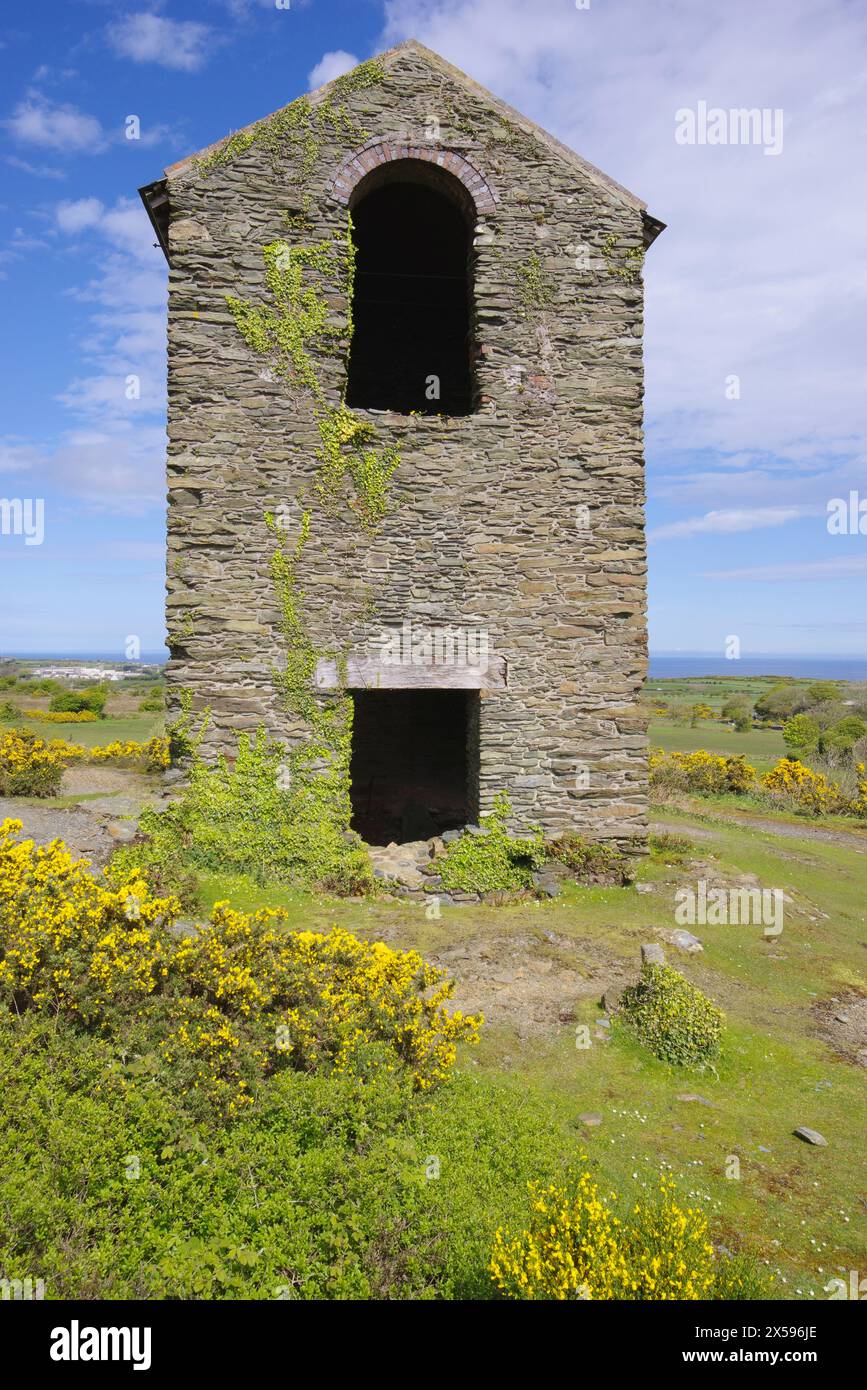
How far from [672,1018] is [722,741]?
95.5 feet

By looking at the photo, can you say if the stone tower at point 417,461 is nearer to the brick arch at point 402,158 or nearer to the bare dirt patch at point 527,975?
the brick arch at point 402,158

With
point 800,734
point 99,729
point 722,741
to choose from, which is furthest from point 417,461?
→ point 722,741

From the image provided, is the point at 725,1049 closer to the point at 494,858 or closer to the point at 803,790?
the point at 494,858

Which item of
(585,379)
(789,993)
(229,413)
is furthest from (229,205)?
(789,993)

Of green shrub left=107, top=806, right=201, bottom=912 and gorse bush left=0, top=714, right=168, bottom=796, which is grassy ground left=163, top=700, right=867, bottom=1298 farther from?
gorse bush left=0, top=714, right=168, bottom=796

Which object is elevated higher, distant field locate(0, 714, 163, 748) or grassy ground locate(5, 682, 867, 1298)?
Answer: distant field locate(0, 714, 163, 748)

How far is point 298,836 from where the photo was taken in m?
10.1

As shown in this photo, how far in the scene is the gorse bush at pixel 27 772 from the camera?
14.4 metres

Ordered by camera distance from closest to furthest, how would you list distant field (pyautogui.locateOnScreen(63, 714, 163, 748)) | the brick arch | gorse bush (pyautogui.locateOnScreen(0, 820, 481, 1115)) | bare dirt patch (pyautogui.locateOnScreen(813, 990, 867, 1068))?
gorse bush (pyautogui.locateOnScreen(0, 820, 481, 1115)) < bare dirt patch (pyautogui.locateOnScreen(813, 990, 867, 1068)) < the brick arch < distant field (pyautogui.locateOnScreen(63, 714, 163, 748))

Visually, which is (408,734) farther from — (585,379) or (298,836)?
(585,379)

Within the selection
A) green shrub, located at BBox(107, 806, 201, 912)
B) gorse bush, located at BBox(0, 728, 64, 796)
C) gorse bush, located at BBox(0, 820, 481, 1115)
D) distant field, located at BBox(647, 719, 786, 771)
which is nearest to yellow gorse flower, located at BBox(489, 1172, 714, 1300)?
gorse bush, located at BBox(0, 820, 481, 1115)

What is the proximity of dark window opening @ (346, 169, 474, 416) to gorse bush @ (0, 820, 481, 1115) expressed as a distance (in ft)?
36.6

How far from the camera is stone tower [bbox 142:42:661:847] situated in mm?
9875

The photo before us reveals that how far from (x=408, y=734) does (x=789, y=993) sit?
28.3ft
